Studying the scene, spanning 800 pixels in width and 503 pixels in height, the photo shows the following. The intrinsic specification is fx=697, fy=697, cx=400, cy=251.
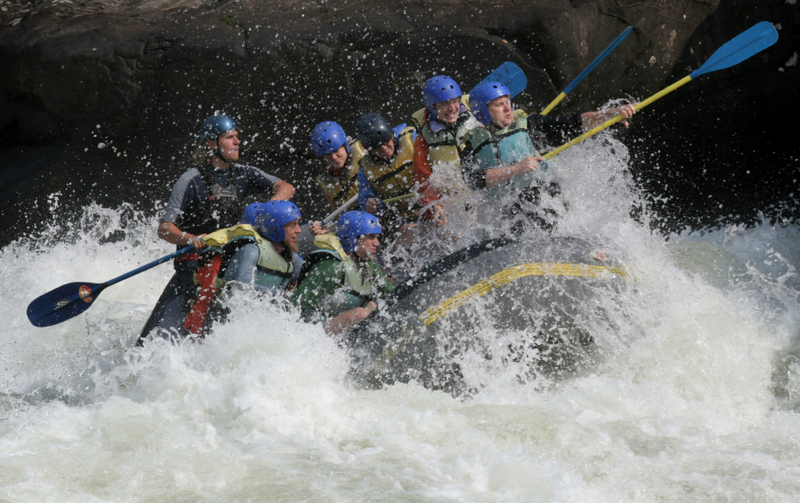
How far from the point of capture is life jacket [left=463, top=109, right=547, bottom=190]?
4359mm

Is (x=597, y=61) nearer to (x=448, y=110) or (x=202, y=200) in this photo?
(x=448, y=110)

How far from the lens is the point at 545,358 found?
3865 millimetres

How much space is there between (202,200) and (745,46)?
4.04 metres

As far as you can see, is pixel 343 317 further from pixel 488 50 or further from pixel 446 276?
pixel 488 50

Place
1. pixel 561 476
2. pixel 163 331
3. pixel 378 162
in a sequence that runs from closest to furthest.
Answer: pixel 561 476
pixel 163 331
pixel 378 162

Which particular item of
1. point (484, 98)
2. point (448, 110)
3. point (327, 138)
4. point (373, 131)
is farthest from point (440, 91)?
point (327, 138)

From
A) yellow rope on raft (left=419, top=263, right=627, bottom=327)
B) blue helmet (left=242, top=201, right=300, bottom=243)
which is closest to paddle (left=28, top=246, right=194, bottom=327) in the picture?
blue helmet (left=242, top=201, right=300, bottom=243)

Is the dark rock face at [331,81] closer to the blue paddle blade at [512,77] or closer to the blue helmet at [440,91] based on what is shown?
the blue paddle blade at [512,77]

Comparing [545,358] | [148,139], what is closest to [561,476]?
[545,358]

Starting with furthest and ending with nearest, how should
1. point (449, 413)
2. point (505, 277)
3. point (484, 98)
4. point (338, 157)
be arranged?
point (338, 157)
point (484, 98)
point (505, 277)
point (449, 413)

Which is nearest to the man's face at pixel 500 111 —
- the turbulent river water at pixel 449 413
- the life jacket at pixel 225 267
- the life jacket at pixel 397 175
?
the turbulent river water at pixel 449 413

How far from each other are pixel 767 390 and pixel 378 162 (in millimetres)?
2815

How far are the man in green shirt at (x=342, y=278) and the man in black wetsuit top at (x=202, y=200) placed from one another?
947 millimetres

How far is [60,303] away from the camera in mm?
4891
